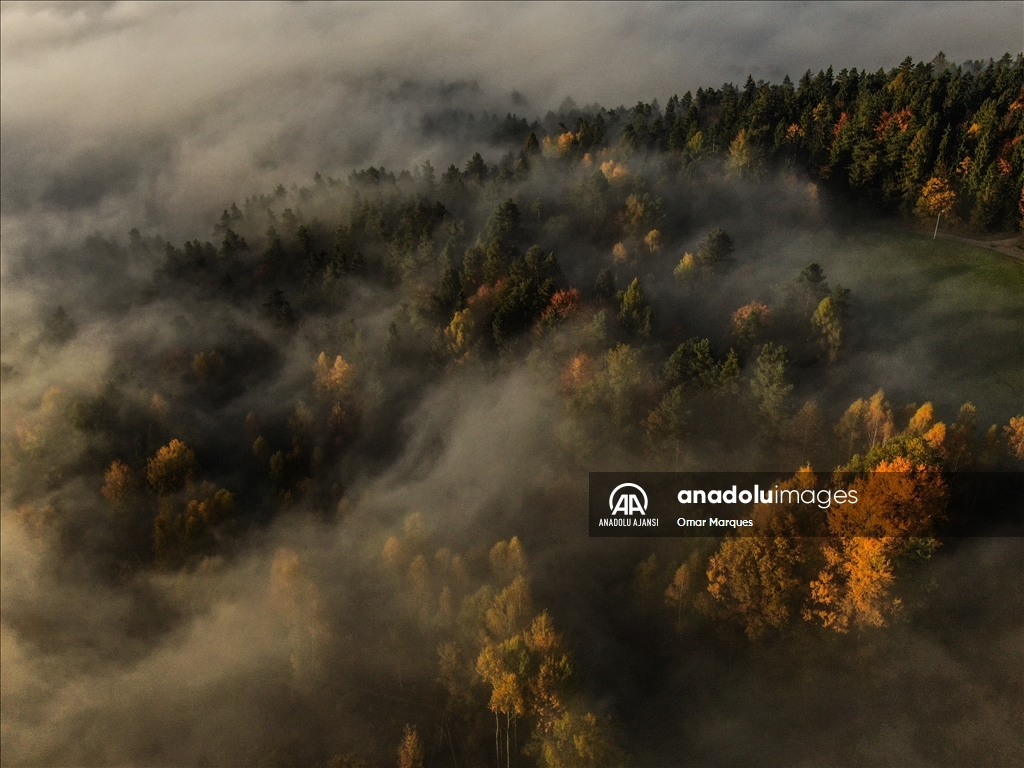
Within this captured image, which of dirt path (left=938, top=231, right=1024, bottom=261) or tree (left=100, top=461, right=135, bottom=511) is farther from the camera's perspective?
dirt path (left=938, top=231, right=1024, bottom=261)

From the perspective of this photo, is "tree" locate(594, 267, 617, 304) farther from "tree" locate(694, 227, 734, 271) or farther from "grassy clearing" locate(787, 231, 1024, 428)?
"grassy clearing" locate(787, 231, 1024, 428)

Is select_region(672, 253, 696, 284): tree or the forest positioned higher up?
select_region(672, 253, 696, 284): tree

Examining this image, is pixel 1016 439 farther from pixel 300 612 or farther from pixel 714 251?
pixel 300 612

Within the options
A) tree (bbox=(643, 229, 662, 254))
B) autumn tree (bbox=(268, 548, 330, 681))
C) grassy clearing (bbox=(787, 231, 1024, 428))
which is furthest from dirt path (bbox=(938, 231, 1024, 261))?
autumn tree (bbox=(268, 548, 330, 681))

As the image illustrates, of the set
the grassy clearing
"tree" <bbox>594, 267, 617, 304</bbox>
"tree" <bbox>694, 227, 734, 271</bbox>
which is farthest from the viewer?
"tree" <bbox>694, 227, 734, 271</bbox>

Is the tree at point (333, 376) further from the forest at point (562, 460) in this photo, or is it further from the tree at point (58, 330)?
the tree at point (58, 330)

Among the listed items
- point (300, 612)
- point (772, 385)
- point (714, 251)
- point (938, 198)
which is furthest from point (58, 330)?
point (938, 198)

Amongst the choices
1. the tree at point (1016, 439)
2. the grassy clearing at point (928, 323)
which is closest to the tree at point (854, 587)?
the tree at point (1016, 439)
